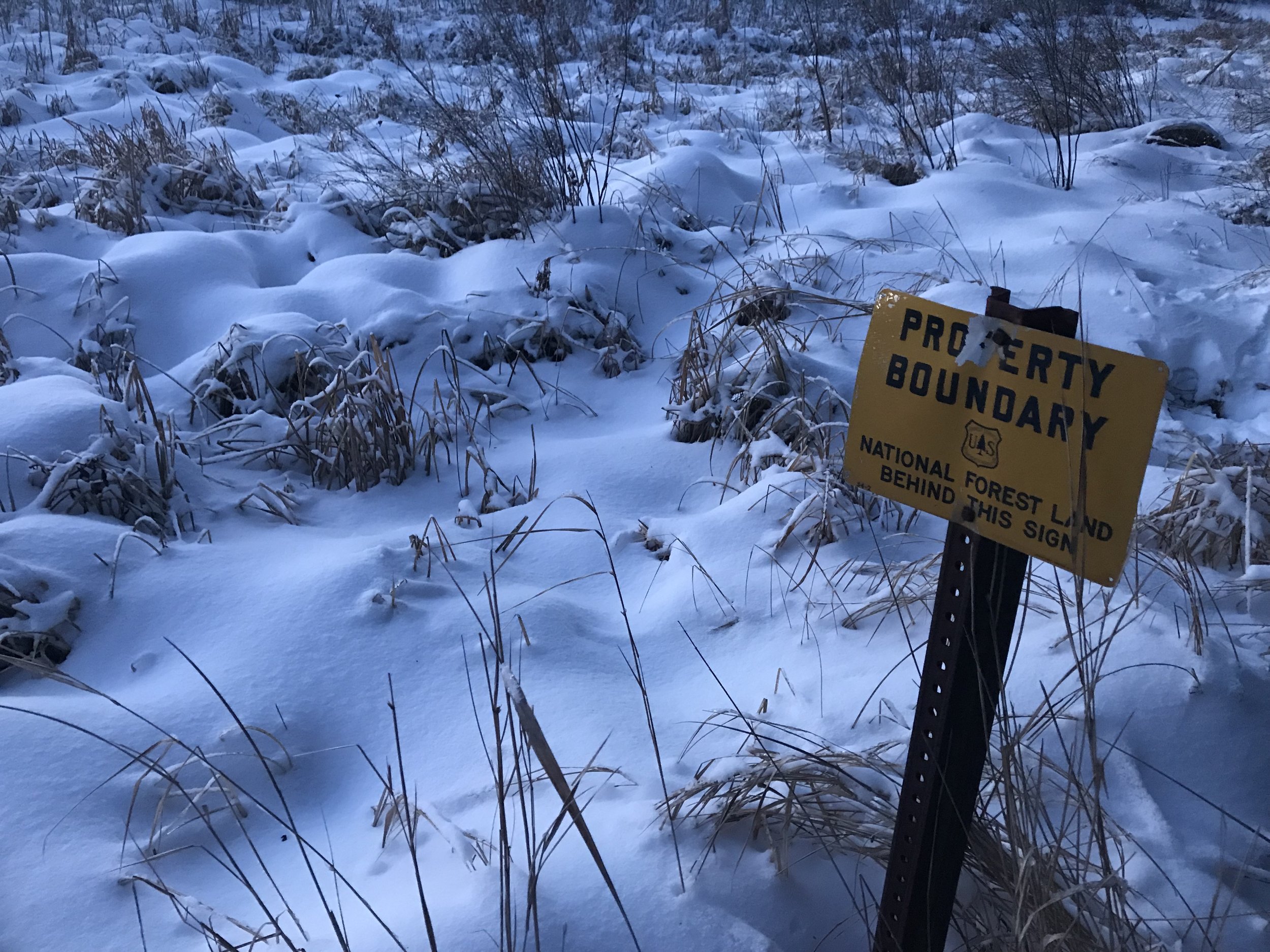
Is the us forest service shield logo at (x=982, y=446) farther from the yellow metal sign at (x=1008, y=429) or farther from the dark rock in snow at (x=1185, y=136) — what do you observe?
the dark rock in snow at (x=1185, y=136)

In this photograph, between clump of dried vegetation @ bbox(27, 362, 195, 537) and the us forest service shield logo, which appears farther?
clump of dried vegetation @ bbox(27, 362, 195, 537)

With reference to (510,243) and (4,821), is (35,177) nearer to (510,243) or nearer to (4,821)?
(510,243)

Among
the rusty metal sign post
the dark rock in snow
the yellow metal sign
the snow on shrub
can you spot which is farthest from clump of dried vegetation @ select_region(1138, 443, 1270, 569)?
the dark rock in snow

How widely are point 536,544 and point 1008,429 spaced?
1534mm

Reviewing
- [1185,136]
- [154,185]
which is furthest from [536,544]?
[1185,136]

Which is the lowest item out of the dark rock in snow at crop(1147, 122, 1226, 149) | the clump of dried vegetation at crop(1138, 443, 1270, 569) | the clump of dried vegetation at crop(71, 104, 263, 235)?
the clump of dried vegetation at crop(1138, 443, 1270, 569)

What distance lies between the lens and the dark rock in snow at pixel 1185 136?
4855 mm

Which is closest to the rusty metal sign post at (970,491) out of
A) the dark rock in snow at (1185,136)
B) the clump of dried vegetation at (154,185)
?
the clump of dried vegetation at (154,185)

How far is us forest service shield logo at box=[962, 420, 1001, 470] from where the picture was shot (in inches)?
33.7

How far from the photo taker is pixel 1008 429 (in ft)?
2.77

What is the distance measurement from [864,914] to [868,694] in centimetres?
47

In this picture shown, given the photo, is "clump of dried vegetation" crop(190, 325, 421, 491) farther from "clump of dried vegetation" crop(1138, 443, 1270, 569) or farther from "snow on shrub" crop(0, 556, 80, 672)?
"clump of dried vegetation" crop(1138, 443, 1270, 569)

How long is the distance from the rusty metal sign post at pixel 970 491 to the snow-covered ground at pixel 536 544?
0.56 ft

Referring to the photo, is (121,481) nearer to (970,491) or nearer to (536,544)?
(536,544)
